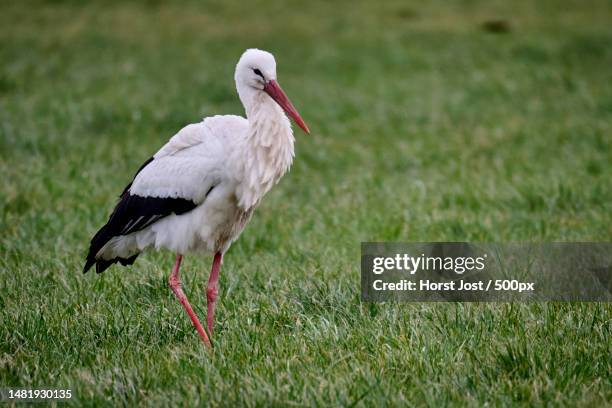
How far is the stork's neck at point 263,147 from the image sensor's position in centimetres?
442

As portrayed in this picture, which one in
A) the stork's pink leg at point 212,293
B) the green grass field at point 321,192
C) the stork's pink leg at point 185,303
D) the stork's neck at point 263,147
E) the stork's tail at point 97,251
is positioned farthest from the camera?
the stork's tail at point 97,251

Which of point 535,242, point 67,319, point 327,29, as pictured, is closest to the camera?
point 67,319

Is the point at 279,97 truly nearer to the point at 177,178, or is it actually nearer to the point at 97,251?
the point at 177,178

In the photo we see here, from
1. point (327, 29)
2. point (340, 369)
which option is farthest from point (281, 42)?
point (340, 369)

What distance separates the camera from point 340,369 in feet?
12.3

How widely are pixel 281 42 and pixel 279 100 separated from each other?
1079 centimetres

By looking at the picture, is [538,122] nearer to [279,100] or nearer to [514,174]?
[514,174]

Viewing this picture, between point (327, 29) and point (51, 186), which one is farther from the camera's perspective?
point (327, 29)

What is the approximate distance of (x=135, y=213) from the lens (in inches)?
185

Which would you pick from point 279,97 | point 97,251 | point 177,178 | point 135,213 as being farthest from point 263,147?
point 97,251

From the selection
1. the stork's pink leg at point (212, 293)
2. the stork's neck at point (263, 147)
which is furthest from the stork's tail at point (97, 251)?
the stork's neck at point (263, 147)

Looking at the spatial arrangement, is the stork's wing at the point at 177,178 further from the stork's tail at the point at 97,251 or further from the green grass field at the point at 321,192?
the green grass field at the point at 321,192

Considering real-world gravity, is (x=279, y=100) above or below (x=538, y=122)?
below

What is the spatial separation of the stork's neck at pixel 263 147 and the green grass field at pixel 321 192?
2.20 feet
